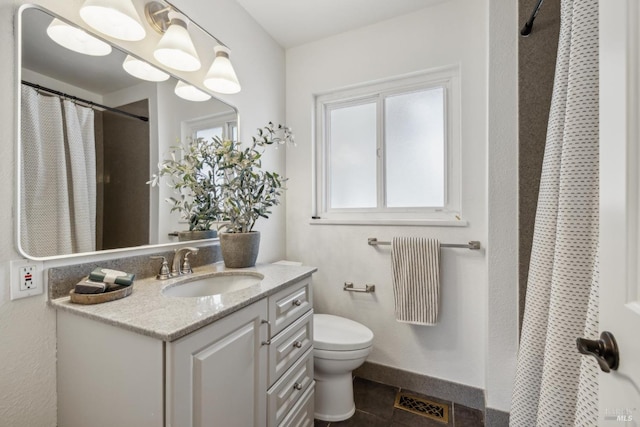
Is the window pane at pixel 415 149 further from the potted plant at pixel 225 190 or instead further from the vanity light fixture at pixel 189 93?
the vanity light fixture at pixel 189 93

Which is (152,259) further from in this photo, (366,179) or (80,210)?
(366,179)

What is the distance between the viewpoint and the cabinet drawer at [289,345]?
1.04 metres

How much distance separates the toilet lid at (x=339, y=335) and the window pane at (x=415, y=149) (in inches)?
34.8

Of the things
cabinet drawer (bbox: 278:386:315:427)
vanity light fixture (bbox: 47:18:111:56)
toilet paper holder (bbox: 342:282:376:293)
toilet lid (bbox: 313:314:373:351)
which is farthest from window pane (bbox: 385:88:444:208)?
vanity light fixture (bbox: 47:18:111:56)

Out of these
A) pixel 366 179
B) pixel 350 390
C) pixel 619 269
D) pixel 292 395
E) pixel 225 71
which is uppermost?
pixel 225 71

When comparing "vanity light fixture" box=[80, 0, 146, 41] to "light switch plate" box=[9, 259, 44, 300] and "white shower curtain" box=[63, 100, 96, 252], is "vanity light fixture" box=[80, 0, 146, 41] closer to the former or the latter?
"white shower curtain" box=[63, 100, 96, 252]

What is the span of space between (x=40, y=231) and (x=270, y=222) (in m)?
1.25

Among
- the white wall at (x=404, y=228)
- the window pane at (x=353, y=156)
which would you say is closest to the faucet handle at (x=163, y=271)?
the white wall at (x=404, y=228)

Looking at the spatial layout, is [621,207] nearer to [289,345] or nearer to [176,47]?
[289,345]

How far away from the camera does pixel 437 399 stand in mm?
1679

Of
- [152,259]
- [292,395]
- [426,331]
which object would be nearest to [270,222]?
[152,259]

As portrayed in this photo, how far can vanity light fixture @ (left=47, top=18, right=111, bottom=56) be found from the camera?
92cm

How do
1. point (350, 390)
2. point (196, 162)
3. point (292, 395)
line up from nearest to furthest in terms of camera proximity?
point (292, 395) → point (196, 162) → point (350, 390)

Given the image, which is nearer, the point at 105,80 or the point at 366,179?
the point at 105,80
